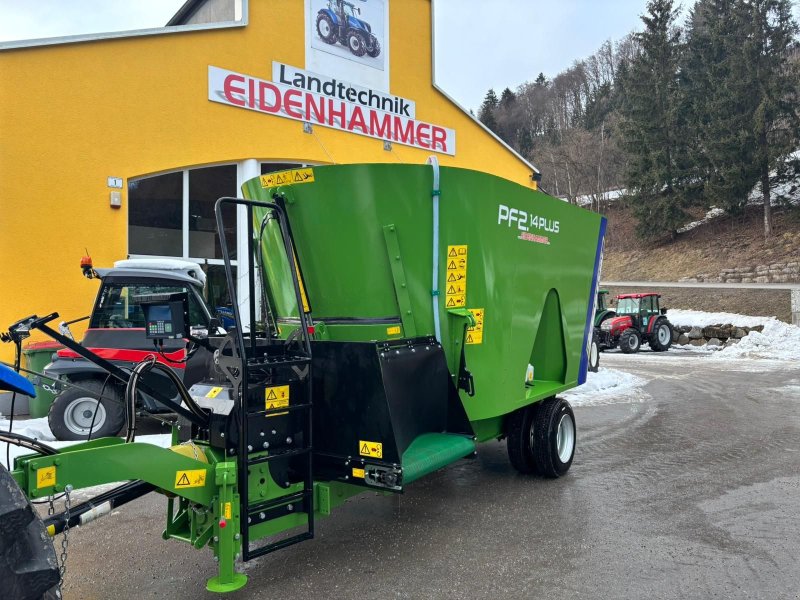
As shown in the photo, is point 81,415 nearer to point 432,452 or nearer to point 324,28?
point 432,452

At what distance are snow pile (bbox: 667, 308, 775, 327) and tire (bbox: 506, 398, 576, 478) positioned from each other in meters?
18.8

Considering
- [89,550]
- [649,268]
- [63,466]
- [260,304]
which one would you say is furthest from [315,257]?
[649,268]

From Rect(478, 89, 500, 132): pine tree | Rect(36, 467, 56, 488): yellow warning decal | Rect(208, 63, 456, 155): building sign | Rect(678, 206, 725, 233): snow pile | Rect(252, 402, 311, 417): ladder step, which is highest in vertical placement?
Rect(478, 89, 500, 132): pine tree

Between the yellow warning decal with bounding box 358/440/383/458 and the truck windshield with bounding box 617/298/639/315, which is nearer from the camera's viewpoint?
the yellow warning decal with bounding box 358/440/383/458

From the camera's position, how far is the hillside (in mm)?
26906

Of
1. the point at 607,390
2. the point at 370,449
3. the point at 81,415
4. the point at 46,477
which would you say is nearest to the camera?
the point at 46,477

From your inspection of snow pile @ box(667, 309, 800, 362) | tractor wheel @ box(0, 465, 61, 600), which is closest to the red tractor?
snow pile @ box(667, 309, 800, 362)

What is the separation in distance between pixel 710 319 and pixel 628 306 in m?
4.10

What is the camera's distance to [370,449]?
3.69m

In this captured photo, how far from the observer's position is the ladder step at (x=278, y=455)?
3240 millimetres

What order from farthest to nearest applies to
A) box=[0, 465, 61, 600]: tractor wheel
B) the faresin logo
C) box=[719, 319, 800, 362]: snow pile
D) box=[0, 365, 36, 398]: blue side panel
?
box=[719, 319, 800, 362]: snow pile, the faresin logo, box=[0, 365, 36, 398]: blue side panel, box=[0, 465, 61, 600]: tractor wheel

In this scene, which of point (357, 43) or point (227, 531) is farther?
point (357, 43)

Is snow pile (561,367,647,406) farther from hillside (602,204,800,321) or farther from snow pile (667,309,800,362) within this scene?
hillside (602,204,800,321)

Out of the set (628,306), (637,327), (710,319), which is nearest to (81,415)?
(637,327)
